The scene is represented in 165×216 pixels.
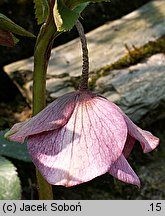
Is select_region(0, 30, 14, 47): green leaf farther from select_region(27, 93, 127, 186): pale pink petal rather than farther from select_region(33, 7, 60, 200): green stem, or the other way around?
select_region(27, 93, 127, 186): pale pink petal

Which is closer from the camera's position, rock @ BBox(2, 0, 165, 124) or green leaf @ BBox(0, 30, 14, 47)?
green leaf @ BBox(0, 30, 14, 47)

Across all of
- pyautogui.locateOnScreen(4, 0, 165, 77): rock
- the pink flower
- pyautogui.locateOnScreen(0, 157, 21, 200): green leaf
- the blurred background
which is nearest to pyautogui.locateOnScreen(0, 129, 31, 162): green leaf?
the blurred background

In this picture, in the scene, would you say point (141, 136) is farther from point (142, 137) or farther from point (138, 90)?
point (138, 90)

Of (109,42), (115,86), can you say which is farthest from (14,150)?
(109,42)
